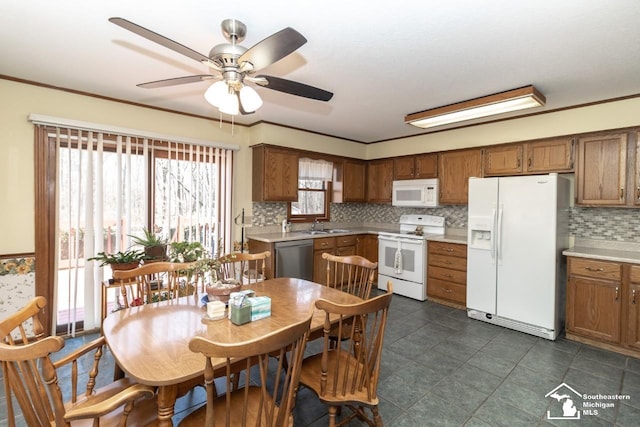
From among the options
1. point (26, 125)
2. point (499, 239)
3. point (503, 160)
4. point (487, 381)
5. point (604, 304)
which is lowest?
point (487, 381)

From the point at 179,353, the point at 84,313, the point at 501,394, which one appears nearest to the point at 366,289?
the point at 501,394

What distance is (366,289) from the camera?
93.8 inches

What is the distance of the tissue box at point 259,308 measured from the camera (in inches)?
68.0

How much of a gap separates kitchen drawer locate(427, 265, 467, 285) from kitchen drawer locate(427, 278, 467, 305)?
2.1 inches

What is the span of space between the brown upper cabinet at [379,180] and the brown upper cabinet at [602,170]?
2.51m

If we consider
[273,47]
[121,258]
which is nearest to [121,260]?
[121,258]

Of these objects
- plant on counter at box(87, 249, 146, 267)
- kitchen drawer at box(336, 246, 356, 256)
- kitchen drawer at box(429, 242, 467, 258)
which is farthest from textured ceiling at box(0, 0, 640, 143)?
kitchen drawer at box(336, 246, 356, 256)

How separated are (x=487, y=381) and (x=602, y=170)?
8.28ft

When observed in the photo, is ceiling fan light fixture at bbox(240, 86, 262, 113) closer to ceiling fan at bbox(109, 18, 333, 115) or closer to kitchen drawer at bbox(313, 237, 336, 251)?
ceiling fan at bbox(109, 18, 333, 115)

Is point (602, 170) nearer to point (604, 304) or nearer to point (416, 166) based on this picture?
point (604, 304)

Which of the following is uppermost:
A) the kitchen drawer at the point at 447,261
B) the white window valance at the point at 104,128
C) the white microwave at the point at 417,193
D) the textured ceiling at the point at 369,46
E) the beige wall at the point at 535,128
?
the textured ceiling at the point at 369,46

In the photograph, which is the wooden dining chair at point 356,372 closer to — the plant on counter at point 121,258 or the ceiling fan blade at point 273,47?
the ceiling fan blade at point 273,47

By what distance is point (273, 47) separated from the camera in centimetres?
143

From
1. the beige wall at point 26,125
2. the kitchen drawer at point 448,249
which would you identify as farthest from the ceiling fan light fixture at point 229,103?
the kitchen drawer at point 448,249
